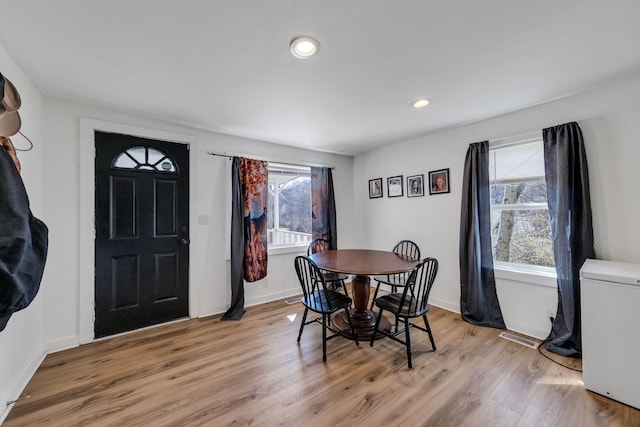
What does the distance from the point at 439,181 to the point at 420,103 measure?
120 centimetres

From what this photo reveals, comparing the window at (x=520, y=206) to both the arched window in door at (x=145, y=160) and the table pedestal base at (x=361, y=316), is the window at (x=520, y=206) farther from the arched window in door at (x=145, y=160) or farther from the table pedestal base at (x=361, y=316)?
the arched window in door at (x=145, y=160)

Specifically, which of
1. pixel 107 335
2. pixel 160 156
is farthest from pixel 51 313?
pixel 160 156

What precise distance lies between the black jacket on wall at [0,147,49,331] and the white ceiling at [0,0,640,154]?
85 centimetres

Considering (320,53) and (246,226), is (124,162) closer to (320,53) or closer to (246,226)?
(246,226)

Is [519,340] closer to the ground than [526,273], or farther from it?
closer to the ground

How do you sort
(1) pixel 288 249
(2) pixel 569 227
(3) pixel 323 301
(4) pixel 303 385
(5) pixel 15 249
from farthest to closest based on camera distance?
(1) pixel 288 249 < (3) pixel 323 301 < (2) pixel 569 227 < (4) pixel 303 385 < (5) pixel 15 249

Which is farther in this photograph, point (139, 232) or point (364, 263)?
point (139, 232)

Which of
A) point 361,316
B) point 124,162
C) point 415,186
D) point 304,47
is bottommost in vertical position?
point 361,316

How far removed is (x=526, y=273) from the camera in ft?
8.43

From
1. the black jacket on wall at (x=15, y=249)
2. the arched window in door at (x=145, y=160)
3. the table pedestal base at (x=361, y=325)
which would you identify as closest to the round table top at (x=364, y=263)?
the table pedestal base at (x=361, y=325)

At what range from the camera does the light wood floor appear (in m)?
1.57

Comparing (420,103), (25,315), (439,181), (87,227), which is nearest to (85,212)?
(87,227)

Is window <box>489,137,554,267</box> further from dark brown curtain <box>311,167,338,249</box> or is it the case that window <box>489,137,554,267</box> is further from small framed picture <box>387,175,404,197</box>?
dark brown curtain <box>311,167,338,249</box>

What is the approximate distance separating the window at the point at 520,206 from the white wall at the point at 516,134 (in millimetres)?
227
